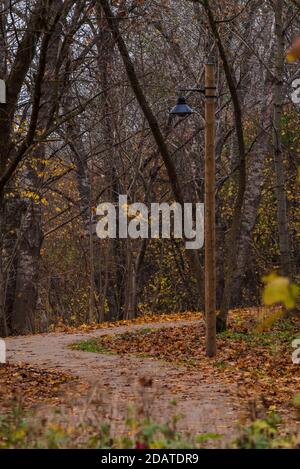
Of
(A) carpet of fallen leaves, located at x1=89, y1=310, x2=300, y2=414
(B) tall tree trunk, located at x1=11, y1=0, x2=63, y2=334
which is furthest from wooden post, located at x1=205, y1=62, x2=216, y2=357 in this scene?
(B) tall tree trunk, located at x1=11, y1=0, x2=63, y2=334

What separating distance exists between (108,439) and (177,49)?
19450mm

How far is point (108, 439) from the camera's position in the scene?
6184 millimetres

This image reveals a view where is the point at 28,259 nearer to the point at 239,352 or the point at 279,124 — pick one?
the point at 279,124

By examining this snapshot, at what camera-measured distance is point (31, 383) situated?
11.8m

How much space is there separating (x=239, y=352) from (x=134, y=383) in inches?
174

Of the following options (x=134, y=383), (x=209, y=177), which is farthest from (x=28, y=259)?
(x=134, y=383)

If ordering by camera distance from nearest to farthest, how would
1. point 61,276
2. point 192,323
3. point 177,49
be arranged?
point 192,323 → point 177,49 → point 61,276

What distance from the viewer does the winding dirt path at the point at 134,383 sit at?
8.67m

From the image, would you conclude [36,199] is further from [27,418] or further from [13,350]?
[27,418]

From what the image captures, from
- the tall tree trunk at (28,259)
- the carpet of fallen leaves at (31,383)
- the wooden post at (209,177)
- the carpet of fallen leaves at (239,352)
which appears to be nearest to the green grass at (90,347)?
the carpet of fallen leaves at (239,352)

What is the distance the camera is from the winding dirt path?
8672 millimetres

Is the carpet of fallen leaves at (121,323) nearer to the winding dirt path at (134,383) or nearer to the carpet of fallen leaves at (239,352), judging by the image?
the winding dirt path at (134,383)

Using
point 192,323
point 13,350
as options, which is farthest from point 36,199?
point 13,350

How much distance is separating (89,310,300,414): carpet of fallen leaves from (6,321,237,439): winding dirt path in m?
0.39
